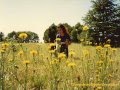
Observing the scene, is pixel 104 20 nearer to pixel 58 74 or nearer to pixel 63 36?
pixel 63 36

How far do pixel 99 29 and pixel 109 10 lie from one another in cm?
364

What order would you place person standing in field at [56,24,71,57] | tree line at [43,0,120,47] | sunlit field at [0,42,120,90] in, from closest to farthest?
sunlit field at [0,42,120,90] < person standing in field at [56,24,71,57] < tree line at [43,0,120,47]

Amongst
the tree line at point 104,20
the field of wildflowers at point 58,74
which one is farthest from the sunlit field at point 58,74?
the tree line at point 104,20

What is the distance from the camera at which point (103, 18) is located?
38281 millimetres

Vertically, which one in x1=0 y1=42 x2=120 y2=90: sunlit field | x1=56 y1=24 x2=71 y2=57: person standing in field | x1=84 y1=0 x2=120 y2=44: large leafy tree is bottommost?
x1=0 y1=42 x2=120 y2=90: sunlit field

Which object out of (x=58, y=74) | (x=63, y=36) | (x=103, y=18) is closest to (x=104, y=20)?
(x=103, y=18)

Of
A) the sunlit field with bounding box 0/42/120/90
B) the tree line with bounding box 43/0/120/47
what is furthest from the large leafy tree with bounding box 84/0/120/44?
the sunlit field with bounding box 0/42/120/90

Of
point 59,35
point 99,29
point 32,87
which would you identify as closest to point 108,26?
point 99,29

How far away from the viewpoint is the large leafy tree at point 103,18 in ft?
120

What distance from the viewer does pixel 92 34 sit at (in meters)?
34.6

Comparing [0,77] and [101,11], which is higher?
[101,11]

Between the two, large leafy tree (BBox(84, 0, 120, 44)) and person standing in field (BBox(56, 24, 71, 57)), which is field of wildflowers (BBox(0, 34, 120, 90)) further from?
large leafy tree (BBox(84, 0, 120, 44))

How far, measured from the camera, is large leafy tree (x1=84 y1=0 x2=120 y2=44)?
120 ft

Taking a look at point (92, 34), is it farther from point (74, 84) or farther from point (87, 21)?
point (74, 84)
